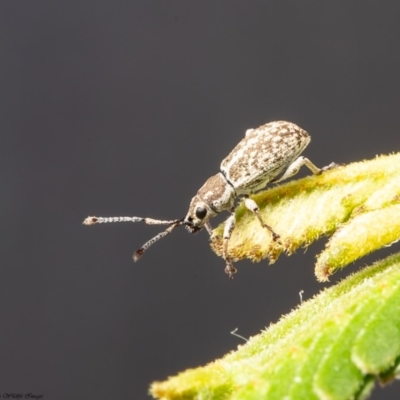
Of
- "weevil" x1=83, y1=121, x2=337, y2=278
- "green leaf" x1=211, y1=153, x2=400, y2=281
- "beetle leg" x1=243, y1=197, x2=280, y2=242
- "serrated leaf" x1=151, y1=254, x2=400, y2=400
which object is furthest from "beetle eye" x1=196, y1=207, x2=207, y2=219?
"serrated leaf" x1=151, y1=254, x2=400, y2=400

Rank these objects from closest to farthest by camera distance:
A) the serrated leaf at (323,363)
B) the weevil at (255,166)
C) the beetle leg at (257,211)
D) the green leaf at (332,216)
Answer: the serrated leaf at (323,363)
the green leaf at (332,216)
the beetle leg at (257,211)
the weevil at (255,166)

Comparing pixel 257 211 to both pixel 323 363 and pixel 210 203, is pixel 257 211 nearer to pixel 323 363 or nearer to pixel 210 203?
pixel 323 363

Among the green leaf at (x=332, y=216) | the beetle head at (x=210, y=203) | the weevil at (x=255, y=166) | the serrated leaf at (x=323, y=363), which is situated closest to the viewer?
the serrated leaf at (x=323, y=363)

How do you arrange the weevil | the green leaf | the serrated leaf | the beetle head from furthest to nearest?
the beetle head, the weevil, the green leaf, the serrated leaf

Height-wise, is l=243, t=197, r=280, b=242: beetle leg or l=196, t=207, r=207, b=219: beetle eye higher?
l=196, t=207, r=207, b=219: beetle eye

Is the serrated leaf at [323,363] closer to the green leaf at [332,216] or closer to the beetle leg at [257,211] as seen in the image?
the green leaf at [332,216]

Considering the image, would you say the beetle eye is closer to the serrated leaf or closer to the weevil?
the weevil

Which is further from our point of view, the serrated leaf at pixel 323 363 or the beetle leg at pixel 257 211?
the beetle leg at pixel 257 211

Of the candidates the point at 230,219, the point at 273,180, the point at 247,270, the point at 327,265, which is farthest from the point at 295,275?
the point at 327,265

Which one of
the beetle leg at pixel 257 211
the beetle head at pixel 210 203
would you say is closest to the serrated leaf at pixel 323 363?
the beetle leg at pixel 257 211

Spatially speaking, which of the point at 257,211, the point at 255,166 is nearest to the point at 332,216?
the point at 257,211

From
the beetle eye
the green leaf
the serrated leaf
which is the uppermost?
the beetle eye
